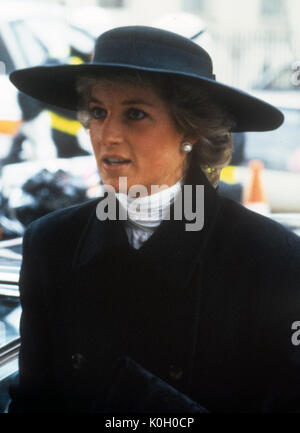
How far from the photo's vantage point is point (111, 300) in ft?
4.28

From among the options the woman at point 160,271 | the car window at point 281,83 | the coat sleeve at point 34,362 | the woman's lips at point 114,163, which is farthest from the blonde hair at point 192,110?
the car window at point 281,83

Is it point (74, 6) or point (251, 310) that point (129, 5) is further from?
point (251, 310)

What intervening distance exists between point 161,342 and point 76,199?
189 centimetres

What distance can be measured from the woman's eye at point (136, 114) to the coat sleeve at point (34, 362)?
1.53 feet

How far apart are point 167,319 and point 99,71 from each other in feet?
1.96

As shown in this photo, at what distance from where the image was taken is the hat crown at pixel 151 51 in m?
1.18

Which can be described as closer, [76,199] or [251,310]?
[251,310]

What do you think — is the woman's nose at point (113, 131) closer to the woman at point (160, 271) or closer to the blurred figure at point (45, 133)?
the woman at point (160, 271)

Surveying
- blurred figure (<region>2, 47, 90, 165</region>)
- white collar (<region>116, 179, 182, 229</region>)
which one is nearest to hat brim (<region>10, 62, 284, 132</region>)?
white collar (<region>116, 179, 182, 229</region>)

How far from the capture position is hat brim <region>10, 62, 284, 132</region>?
3.84 feet

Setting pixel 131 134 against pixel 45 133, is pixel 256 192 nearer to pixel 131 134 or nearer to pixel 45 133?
pixel 45 133

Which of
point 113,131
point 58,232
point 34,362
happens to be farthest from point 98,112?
point 34,362

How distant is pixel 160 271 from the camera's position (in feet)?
4.18

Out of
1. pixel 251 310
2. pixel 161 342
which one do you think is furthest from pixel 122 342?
pixel 251 310
